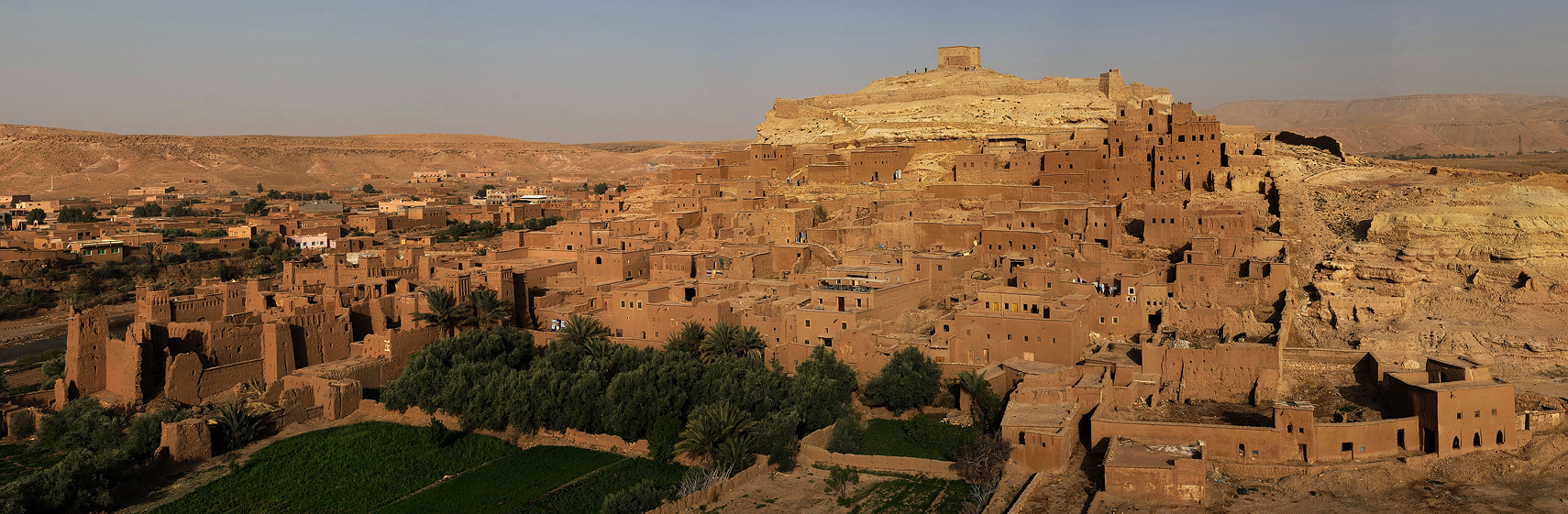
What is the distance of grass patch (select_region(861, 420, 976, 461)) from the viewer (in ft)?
61.9

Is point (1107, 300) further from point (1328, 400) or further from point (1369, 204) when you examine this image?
point (1369, 204)

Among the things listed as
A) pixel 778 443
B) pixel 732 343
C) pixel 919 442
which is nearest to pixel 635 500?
pixel 778 443

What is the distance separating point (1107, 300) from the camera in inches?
875

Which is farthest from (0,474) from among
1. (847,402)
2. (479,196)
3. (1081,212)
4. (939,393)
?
(479,196)

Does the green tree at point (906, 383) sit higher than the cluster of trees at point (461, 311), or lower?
lower

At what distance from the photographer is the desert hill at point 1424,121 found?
93312mm

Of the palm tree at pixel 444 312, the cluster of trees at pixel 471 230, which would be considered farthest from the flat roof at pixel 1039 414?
the cluster of trees at pixel 471 230

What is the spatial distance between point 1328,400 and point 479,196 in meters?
65.8

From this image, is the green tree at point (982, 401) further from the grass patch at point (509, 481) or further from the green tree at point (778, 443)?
the grass patch at point (509, 481)

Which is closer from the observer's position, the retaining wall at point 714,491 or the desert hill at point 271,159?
the retaining wall at point 714,491

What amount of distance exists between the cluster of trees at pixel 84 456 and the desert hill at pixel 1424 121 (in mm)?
84207

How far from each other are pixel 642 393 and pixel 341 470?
5.18m

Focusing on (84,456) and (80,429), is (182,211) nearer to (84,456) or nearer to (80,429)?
(80,429)

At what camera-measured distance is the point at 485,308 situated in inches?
1032
